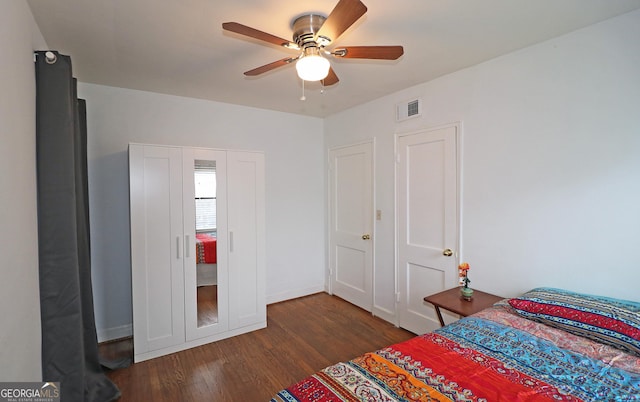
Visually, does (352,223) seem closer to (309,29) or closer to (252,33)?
(309,29)

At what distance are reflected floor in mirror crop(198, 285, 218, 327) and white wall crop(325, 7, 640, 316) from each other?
2433 millimetres

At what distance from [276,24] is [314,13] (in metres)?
0.28

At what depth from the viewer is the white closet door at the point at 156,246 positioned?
2.55 metres

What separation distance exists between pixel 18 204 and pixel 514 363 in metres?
2.43

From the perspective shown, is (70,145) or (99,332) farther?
(99,332)

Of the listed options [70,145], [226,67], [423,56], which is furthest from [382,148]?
[70,145]

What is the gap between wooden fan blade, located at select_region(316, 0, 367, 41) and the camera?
4.13ft

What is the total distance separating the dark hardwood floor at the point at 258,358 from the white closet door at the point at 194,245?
188 millimetres

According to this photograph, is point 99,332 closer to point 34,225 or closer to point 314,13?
point 34,225

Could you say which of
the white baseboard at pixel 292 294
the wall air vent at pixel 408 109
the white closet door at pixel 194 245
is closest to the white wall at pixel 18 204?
the white closet door at pixel 194 245

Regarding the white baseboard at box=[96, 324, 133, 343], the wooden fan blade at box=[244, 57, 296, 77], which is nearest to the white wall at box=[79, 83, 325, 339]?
the white baseboard at box=[96, 324, 133, 343]

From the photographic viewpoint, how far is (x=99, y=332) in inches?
114

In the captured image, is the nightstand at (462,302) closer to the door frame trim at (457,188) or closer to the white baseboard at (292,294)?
the door frame trim at (457,188)

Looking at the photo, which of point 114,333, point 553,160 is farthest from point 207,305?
point 553,160
